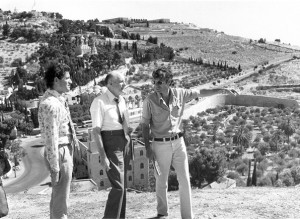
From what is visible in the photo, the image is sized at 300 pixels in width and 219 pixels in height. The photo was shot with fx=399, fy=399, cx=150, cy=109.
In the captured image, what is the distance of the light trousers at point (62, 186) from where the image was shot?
4.03 meters

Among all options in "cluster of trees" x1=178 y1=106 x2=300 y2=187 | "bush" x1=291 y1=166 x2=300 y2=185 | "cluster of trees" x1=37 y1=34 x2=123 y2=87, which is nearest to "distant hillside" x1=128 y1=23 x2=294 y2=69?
"cluster of trees" x1=37 y1=34 x2=123 y2=87

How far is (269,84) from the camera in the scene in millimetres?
56125

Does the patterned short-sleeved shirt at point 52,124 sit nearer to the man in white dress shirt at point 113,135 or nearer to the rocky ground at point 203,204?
the man in white dress shirt at point 113,135

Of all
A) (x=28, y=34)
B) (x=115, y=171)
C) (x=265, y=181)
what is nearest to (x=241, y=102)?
(x=265, y=181)

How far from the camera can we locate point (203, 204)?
238 inches

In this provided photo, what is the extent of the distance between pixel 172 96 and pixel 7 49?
2843 inches

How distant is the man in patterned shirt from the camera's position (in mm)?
3900

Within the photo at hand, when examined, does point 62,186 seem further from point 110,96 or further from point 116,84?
point 116,84

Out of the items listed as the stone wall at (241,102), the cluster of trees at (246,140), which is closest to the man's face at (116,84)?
the cluster of trees at (246,140)

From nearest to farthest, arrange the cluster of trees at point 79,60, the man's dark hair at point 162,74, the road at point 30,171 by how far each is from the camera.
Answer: the man's dark hair at point 162,74
the road at point 30,171
the cluster of trees at point 79,60

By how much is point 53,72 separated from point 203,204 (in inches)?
127

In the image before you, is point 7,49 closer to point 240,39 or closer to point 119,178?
point 240,39

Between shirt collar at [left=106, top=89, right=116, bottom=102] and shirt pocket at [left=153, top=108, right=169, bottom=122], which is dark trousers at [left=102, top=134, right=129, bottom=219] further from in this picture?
shirt pocket at [left=153, top=108, right=169, bottom=122]

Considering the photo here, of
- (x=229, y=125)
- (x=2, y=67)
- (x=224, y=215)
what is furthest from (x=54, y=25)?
(x=224, y=215)
